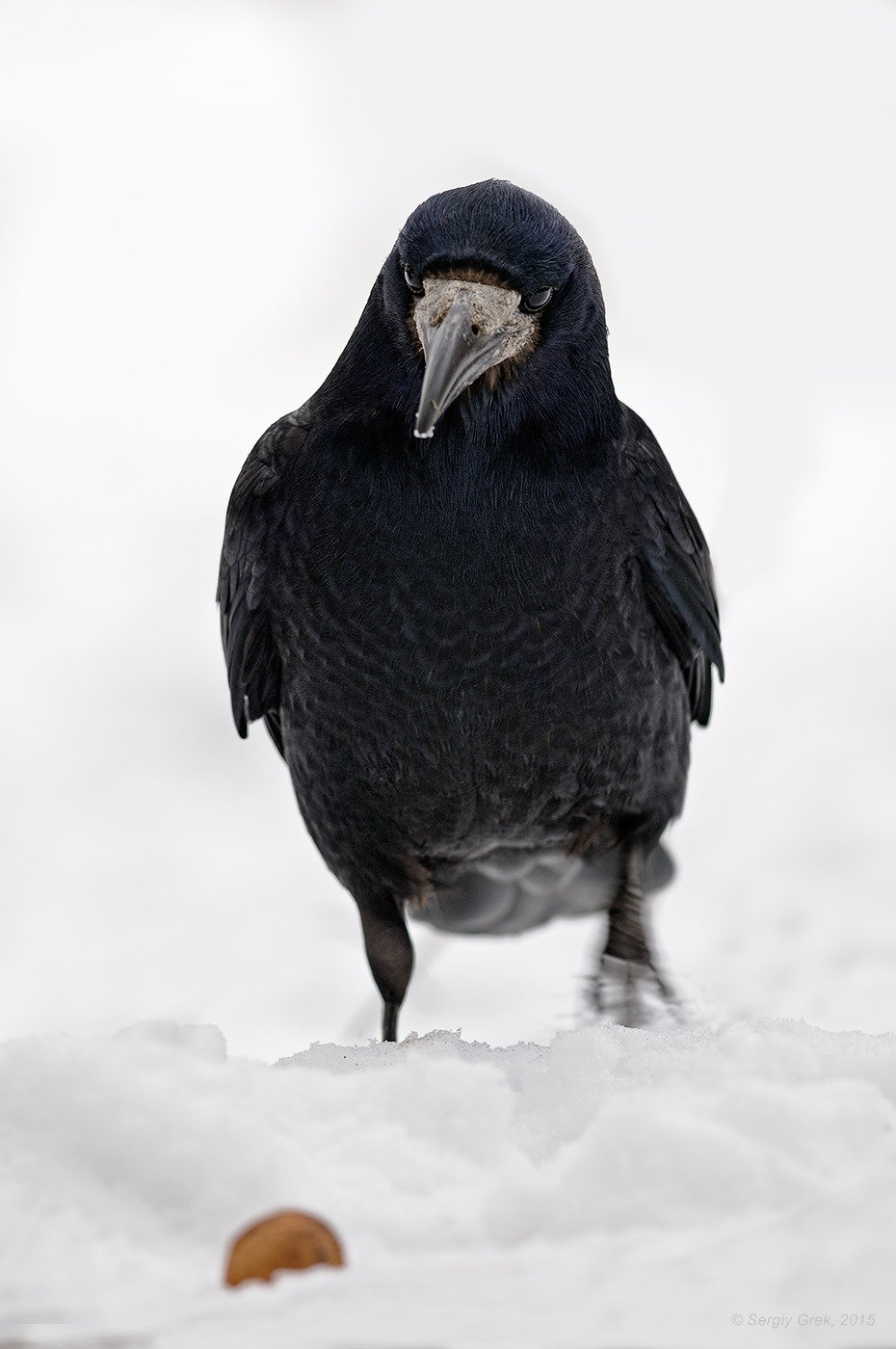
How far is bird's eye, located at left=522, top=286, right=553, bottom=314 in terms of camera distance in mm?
3051

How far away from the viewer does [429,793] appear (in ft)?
10.9

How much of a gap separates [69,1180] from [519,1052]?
3.35ft

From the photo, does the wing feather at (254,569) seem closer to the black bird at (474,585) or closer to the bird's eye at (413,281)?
the black bird at (474,585)

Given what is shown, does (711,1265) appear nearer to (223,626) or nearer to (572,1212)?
(572,1212)

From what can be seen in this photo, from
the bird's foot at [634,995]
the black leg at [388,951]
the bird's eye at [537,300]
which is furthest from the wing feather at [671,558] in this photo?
the black leg at [388,951]

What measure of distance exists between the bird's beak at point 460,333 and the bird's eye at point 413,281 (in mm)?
19

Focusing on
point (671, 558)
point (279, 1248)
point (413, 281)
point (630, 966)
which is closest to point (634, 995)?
point (630, 966)

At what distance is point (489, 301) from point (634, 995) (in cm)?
155

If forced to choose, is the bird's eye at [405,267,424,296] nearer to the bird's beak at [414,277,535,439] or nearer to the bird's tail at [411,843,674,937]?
the bird's beak at [414,277,535,439]

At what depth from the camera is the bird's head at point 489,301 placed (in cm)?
293

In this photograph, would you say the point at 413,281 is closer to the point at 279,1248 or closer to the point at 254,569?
the point at 254,569

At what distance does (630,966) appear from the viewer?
11.6 feet

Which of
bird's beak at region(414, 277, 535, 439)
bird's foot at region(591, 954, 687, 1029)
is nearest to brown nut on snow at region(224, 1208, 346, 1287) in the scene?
bird's beak at region(414, 277, 535, 439)

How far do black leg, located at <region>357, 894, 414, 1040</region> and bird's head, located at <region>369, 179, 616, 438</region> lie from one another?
1174 mm
